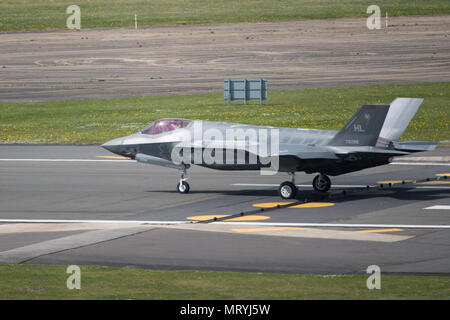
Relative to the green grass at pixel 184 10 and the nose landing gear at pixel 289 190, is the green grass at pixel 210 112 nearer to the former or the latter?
the nose landing gear at pixel 289 190

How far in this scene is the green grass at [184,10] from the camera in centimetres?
11006

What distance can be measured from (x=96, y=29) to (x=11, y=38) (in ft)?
35.5

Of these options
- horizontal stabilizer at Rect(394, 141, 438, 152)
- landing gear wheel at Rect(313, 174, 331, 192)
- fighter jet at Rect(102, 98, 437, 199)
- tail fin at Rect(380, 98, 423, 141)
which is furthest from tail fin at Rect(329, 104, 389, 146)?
landing gear wheel at Rect(313, 174, 331, 192)

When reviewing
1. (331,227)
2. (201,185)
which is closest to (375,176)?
(201,185)

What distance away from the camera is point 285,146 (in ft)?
101

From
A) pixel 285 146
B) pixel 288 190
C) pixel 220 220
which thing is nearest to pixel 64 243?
pixel 220 220

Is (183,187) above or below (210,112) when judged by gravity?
below

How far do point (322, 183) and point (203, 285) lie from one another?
1421 centimetres

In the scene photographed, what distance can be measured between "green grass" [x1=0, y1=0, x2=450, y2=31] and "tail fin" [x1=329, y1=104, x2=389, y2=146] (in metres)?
80.4

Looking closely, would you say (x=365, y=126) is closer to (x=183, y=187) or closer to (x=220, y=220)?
(x=220, y=220)

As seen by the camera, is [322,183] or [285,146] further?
[322,183]

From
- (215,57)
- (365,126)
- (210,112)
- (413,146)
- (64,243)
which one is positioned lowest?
(64,243)

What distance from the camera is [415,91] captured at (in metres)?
65.3

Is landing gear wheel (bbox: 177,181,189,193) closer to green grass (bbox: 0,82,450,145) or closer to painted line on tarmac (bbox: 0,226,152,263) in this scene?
painted line on tarmac (bbox: 0,226,152,263)
